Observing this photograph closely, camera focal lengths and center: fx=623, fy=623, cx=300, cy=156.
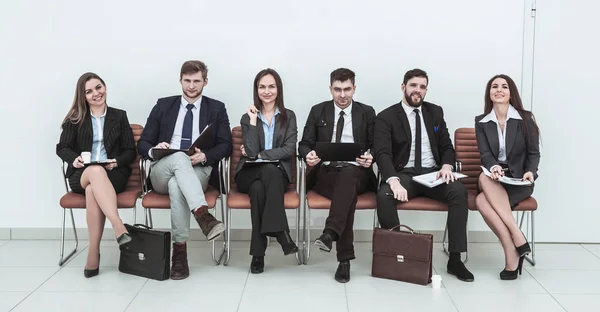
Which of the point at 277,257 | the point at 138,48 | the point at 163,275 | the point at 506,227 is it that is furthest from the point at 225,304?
the point at 138,48

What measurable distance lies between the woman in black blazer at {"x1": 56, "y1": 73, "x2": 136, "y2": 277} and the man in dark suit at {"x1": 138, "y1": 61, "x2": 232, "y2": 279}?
179 mm

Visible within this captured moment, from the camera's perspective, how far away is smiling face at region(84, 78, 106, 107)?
4.14m

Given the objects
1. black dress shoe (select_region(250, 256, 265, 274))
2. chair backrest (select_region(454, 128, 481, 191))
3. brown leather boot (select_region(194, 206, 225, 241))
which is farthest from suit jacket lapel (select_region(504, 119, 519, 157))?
brown leather boot (select_region(194, 206, 225, 241))

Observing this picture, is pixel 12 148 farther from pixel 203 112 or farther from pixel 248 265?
pixel 248 265

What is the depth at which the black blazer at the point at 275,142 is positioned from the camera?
420cm

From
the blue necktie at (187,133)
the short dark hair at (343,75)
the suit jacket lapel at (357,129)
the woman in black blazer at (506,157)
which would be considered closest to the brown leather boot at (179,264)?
the blue necktie at (187,133)

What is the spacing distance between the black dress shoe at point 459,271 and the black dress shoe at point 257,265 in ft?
3.93

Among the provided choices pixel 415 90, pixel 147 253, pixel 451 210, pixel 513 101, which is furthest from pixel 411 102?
pixel 147 253

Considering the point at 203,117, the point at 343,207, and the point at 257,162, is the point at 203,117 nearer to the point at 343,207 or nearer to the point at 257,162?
the point at 257,162

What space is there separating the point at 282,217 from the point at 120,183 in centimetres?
113

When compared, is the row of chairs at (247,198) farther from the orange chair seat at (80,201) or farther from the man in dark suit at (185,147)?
the man in dark suit at (185,147)

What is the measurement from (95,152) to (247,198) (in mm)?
1117

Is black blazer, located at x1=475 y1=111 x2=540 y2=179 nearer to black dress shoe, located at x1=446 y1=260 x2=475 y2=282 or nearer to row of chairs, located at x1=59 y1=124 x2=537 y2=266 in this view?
row of chairs, located at x1=59 y1=124 x2=537 y2=266

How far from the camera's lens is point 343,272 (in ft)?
12.7
